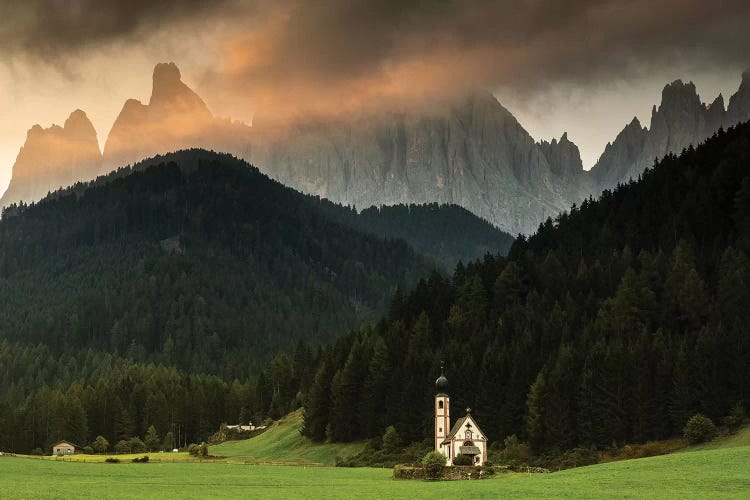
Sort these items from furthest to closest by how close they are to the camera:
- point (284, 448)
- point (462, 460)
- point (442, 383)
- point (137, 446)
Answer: point (137, 446) → point (284, 448) → point (442, 383) → point (462, 460)

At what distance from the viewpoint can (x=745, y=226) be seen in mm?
142375

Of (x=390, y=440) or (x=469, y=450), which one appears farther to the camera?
(x=390, y=440)

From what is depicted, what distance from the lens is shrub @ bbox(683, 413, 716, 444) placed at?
94500 mm

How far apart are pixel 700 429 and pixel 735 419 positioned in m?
3.91

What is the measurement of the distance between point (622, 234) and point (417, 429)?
59626 mm

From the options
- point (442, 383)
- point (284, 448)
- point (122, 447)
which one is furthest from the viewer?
point (122, 447)

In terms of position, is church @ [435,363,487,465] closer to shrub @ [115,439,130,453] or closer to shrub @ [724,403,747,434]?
shrub @ [724,403,747,434]

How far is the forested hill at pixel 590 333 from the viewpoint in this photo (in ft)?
338

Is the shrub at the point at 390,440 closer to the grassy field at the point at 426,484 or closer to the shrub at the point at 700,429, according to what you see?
the grassy field at the point at 426,484

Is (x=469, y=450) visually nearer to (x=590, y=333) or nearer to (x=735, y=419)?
(x=590, y=333)

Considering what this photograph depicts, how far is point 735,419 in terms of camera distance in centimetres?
9531

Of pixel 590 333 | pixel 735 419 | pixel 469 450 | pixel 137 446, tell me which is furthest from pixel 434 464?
pixel 137 446

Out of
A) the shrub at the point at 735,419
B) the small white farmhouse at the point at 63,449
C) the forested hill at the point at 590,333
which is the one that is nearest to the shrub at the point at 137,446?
the small white farmhouse at the point at 63,449

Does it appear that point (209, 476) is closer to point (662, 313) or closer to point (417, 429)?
point (417, 429)
